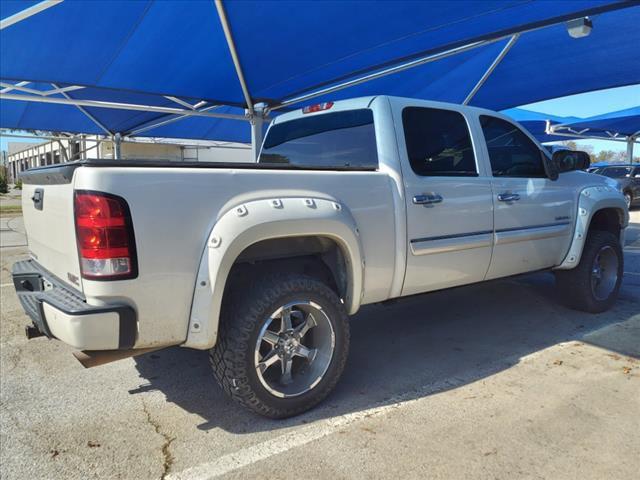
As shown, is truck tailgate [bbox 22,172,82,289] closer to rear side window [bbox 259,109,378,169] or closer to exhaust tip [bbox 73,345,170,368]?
exhaust tip [bbox 73,345,170,368]

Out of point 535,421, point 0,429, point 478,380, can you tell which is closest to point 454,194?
point 478,380

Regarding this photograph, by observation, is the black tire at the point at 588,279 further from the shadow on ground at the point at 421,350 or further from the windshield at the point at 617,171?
the windshield at the point at 617,171

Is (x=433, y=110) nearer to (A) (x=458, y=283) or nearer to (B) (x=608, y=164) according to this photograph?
(A) (x=458, y=283)

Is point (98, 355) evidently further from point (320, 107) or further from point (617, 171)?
point (617, 171)

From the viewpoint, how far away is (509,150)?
4.49m

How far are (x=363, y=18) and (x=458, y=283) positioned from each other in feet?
11.0

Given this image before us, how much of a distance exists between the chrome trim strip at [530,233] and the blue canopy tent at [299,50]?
88.8 inches

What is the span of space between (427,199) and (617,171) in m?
18.5

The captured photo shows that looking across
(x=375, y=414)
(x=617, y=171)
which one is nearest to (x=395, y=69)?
(x=375, y=414)

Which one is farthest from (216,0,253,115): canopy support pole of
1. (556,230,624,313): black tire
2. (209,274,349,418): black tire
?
(556,230,624,313): black tire

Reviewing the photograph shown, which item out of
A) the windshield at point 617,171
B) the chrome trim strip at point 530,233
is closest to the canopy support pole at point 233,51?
the chrome trim strip at point 530,233

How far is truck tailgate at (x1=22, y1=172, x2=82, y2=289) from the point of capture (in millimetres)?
2570

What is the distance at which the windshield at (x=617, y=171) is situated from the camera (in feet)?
60.1

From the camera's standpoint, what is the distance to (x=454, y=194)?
3.76 m
